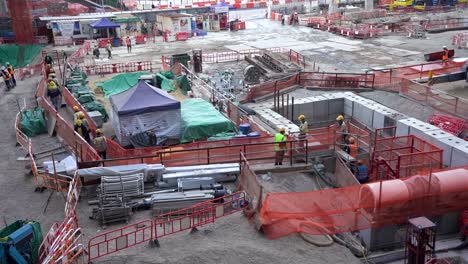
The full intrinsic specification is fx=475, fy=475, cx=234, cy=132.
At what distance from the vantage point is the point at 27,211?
13688 mm

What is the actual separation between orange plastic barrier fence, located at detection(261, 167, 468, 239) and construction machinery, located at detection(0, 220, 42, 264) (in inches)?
213

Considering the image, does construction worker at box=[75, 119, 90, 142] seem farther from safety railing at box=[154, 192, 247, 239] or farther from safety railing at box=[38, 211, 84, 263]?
safety railing at box=[38, 211, 84, 263]

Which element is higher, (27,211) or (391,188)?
(391,188)

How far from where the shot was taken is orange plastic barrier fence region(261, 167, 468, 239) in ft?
39.3

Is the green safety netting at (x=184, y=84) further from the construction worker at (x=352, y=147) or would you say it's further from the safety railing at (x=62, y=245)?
the safety railing at (x=62, y=245)

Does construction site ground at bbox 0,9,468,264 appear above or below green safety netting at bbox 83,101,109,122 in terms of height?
below

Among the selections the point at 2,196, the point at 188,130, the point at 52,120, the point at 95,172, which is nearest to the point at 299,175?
the point at 188,130

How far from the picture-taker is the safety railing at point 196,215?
1221 cm

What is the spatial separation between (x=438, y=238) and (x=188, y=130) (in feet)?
32.5

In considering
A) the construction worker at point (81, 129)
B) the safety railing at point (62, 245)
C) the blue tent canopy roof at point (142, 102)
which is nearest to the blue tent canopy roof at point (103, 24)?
the blue tent canopy roof at point (142, 102)

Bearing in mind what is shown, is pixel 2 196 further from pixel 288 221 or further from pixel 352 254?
pixel 352 254

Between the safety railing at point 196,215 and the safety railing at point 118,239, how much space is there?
1.07ft

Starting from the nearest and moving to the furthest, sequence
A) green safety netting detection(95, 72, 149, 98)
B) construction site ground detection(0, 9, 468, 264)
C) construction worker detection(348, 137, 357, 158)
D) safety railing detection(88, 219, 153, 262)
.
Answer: construction site ground detection(0, 9, 468, 264) < safety railing detection(88, 219, 153, 262) < construction worker detection(348, 137, 357, 158) < green safety netting detection(95, 72, 149, 98)

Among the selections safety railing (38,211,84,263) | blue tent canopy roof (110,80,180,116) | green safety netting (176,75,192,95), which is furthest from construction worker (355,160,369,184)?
green safety netting (176,75,192,95)
